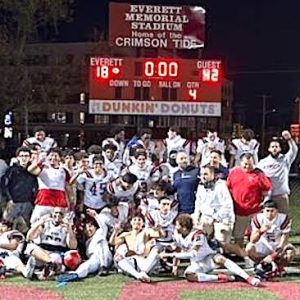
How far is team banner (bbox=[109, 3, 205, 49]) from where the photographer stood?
23.5 metres

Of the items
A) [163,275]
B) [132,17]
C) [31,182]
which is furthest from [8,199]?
[132,17]

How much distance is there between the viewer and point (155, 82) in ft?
68.2

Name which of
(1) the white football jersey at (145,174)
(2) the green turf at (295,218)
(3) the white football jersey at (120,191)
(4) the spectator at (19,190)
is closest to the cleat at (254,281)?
(3) the white football jersey at (120,191)

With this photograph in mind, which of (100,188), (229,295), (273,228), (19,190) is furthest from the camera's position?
(19,190)

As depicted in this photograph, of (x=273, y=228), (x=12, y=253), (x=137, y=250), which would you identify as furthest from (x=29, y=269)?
(x=273, y=228)

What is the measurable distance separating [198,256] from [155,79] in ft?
37.2

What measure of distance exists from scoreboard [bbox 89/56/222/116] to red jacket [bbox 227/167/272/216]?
10140 mm

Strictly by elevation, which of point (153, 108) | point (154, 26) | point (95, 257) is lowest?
point (95, 257)

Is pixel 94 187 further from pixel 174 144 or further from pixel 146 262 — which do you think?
pixel 174 144

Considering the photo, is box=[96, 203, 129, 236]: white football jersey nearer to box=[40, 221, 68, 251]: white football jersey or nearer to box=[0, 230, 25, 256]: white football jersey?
box=[40, 221, 68, 251]: white football jersey

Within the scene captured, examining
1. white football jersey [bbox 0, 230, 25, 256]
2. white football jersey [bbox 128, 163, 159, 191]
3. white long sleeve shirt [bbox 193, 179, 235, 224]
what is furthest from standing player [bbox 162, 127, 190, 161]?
white football jersey [bbox 0, 230, 25, 256]

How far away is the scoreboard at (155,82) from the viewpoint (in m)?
20.6

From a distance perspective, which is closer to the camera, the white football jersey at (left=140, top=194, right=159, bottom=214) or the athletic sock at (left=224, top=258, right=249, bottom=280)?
the athletic sock at (left=224, top=258, right=249, bottom=280)

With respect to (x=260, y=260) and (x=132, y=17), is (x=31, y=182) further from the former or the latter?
(x=132, y=17)
